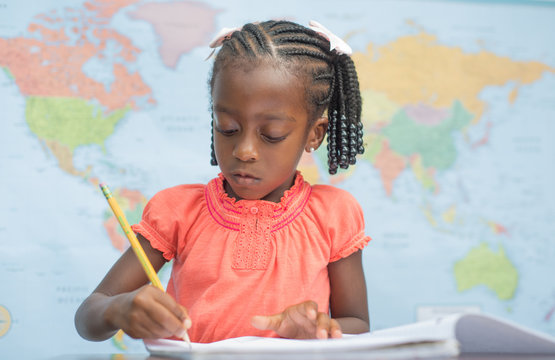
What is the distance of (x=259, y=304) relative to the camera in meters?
0.82

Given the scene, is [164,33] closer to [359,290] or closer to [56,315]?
[56,315]

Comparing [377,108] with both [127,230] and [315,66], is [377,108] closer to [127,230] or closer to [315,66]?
[315,66]

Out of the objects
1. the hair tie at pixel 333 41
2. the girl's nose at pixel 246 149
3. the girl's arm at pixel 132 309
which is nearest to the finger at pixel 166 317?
the girl's arm at pixel 132 309

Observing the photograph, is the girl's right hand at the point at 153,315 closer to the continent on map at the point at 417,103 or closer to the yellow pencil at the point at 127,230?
the yellow pencil at the point at 127,230

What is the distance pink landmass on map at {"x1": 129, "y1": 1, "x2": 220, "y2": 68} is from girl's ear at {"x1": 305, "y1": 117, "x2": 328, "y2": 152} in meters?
0.79

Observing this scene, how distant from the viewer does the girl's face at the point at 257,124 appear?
0.79 metres

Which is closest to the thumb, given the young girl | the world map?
the young girl

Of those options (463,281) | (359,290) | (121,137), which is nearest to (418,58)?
(463,281)

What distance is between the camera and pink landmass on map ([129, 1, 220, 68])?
1597 millimetres

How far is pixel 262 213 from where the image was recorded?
0.88 metres

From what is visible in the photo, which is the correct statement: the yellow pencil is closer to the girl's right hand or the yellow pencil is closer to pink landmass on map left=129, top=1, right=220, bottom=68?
the girl's right hand

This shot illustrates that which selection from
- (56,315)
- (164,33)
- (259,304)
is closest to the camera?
(259,304)

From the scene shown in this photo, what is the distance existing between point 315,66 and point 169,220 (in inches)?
12.8

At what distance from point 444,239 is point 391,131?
35 centimetres
